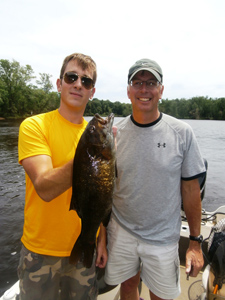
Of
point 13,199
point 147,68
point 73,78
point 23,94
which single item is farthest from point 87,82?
point 23,94

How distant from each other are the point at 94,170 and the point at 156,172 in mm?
777

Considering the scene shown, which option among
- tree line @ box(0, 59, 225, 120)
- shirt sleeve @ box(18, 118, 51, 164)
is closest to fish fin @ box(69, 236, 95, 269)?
shirt sleeve @ box(18, 118, 51, 164)

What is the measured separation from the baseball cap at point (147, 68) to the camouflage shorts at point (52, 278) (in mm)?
2227

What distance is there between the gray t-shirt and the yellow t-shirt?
65 cm

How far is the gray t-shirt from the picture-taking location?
2.41 meters

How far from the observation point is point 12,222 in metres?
8.05

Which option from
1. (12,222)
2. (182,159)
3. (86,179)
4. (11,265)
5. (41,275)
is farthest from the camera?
(12,222)

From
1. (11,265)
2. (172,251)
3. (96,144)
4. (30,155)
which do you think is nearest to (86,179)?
(96,144)

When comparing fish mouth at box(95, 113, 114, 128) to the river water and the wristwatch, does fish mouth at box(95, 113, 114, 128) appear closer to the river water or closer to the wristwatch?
the wristwatch

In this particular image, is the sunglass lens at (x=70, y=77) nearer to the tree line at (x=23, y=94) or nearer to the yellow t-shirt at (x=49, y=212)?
the yellow t-shirt at (x=49, y=212)

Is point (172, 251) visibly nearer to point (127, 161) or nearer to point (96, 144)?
point (127, 161)

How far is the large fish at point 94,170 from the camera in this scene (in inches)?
78.7

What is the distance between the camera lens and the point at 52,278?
7.54ft

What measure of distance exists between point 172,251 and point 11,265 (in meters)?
5.38
